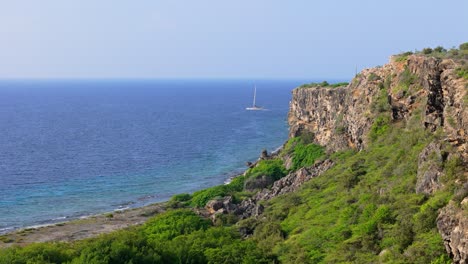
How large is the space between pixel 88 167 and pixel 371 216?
→ 282 feet

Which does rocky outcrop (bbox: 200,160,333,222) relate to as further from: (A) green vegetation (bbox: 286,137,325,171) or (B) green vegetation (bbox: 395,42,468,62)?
(B) green vegetation (bbox: 395,42,468,62)

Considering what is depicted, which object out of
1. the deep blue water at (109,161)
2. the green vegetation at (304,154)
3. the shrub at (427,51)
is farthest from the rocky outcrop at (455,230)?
the deep blue water at (109,161)

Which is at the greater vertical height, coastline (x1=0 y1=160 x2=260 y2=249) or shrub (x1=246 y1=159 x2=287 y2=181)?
shrub (x1=246 y1=159 x2=287 y2=181)

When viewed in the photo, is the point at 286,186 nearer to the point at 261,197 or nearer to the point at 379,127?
the point at 261,197

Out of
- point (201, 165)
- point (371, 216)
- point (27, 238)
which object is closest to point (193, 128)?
point (201, 165)

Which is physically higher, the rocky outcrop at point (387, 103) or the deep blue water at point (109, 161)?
the rocky outcrop at point (387, 103)

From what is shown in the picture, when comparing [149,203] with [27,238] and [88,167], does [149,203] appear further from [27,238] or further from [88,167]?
[88,167]

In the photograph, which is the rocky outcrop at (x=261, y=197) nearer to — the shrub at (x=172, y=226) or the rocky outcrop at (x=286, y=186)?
the rocky outcrop at (x=286, y=186)

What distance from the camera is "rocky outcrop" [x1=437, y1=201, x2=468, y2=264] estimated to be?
1219 inches

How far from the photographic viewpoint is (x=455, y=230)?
3234cm

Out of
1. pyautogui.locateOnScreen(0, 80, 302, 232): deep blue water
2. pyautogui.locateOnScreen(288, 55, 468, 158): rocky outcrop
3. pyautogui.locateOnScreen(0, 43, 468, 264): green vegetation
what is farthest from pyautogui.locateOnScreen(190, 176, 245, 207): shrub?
pyautogui.locateOnScreen(288, 55, 468, 158): rocky outcrop

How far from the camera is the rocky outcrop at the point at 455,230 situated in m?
31.0

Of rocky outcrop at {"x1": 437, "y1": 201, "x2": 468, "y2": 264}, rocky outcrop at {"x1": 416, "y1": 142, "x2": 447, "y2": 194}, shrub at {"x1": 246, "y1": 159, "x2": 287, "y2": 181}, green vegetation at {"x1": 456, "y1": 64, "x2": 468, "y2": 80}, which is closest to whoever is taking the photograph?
rocky outcrop at {"x1": 437, "y1": 201, "x2": 468, "y2": 264}

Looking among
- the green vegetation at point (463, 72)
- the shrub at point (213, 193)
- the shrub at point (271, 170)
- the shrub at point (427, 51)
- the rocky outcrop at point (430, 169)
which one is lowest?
the shrub at point (213, 193)
